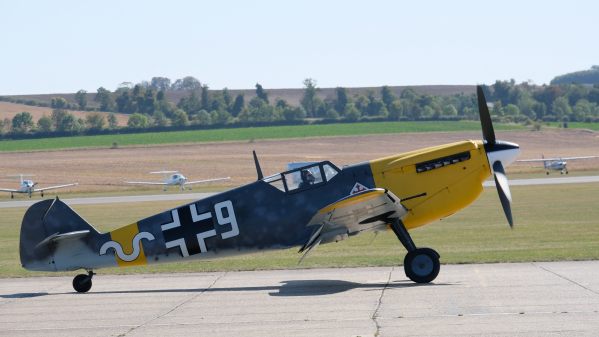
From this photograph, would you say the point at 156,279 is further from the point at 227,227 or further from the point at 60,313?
the point at 60,313

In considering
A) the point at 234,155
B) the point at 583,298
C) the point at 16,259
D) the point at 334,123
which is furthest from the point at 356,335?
the point at 334,123

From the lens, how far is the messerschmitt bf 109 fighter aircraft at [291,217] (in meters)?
16.9

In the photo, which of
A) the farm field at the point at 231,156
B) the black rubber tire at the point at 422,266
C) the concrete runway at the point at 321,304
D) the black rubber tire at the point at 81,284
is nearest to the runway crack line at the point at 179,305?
the concrete runway at the point at 321,304

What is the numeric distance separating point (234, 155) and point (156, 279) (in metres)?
80.5

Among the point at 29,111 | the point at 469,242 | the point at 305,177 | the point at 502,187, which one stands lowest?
the point at 469,242

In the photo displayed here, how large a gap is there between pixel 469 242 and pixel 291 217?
8.89m

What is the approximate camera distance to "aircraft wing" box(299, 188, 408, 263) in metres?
15.9

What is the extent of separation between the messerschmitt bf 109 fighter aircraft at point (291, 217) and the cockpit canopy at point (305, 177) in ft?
0.06

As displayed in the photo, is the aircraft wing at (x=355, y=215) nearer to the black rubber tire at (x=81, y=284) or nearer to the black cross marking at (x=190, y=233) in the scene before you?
the black cross marking at (x=190, y=233)

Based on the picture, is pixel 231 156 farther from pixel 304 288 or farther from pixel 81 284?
pixel 304 288

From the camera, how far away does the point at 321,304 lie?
48.1ft

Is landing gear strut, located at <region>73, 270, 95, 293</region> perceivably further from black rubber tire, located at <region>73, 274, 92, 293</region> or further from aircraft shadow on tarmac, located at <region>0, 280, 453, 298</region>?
aircraft shadow on tarmac, located at <region>0, 280, 453, 298</region>

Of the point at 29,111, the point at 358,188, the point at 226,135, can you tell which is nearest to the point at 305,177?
the point at 358,188

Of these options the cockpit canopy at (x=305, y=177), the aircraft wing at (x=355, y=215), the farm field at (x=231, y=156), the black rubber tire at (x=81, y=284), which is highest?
the cockpit canopy at (x=305, y=177)
